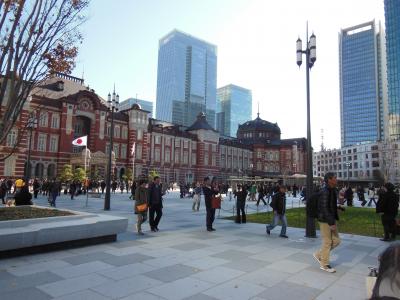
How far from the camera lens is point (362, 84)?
11794cm

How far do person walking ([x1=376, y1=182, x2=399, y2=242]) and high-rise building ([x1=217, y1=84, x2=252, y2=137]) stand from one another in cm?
12526

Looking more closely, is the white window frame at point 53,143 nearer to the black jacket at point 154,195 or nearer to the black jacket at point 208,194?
the black jacket at point 154,195

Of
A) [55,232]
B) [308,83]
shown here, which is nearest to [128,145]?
[308,83]

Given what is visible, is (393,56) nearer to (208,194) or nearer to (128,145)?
(128,145)

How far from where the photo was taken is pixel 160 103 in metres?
119

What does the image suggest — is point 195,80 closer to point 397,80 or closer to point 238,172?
point 238,172

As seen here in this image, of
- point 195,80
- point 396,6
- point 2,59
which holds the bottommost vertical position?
point 2,59

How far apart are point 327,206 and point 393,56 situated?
110909mm

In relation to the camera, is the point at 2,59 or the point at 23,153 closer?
the point at 2,59

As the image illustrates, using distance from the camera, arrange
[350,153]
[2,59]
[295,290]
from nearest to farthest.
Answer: [295,290] < [2,59] < [350,153]

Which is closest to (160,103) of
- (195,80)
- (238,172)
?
(195,80)

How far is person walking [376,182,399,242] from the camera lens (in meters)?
9.59

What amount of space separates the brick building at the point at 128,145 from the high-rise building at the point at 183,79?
107 feet

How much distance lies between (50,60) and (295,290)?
8.36 m
